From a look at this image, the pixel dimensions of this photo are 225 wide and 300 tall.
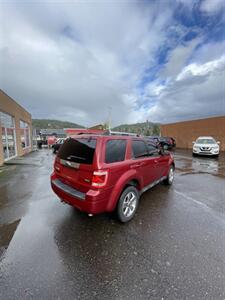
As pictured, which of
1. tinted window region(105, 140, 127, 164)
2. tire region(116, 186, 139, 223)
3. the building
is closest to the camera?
tinted window region(105, 140, 127, 164)

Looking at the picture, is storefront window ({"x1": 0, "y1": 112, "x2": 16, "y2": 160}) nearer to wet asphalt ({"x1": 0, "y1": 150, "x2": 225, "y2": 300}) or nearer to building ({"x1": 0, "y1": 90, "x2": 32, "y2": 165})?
building ({"x1": 0, "y1": 90, "x2": 32, "y2": 165})

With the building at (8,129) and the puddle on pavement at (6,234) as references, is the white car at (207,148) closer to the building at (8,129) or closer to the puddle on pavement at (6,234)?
the puddle on pavement at (6,234)

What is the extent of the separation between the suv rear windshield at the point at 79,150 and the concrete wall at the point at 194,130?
18.5 m

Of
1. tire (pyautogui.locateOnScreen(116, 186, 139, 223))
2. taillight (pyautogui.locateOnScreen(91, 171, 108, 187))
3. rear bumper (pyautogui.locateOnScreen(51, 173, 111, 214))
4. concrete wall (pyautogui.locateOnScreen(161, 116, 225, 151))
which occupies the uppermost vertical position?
concrete wall (pyautogui.locateOnScreen(161, 116, 225, 151))

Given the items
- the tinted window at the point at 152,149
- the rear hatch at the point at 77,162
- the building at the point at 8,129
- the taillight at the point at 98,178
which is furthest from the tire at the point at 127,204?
the building at the point at 8,129

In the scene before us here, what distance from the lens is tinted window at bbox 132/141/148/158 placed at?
12.3 ft

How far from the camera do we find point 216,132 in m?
17.6

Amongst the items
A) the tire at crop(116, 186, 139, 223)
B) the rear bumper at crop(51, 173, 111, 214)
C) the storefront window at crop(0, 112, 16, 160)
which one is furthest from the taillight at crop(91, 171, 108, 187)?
the storefront window at crop(0, 112, 16, 160)

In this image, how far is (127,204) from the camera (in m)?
3.38

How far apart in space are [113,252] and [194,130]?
2114 cm

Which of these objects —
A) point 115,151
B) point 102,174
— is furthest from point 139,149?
point 102,174

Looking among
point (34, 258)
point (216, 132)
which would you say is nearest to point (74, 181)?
point (34, 258)

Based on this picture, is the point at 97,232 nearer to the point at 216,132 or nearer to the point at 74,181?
the point at 74,181

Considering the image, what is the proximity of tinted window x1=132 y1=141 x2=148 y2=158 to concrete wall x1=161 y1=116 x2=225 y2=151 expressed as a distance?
16877 mm
